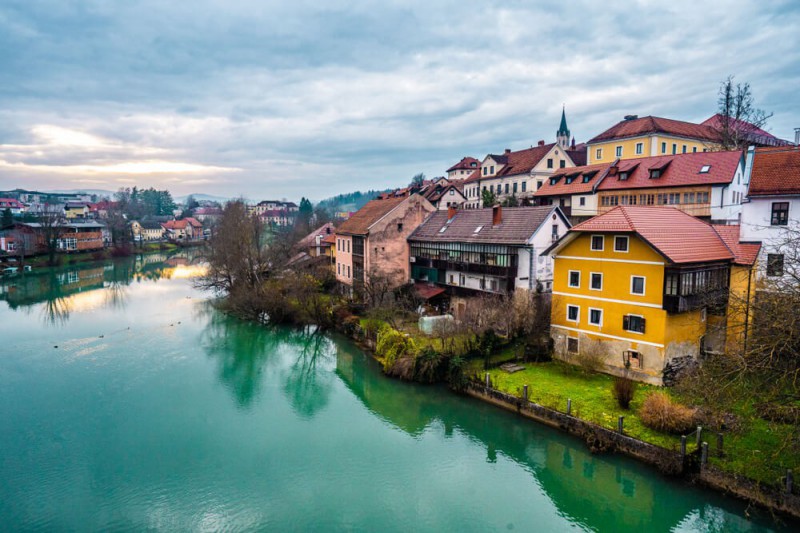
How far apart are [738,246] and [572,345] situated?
859cm

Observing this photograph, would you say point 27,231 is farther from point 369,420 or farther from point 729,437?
point 729,437

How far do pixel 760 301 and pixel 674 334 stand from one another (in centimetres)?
688

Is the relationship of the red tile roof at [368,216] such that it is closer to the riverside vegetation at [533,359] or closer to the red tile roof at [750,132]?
the riverside vegetation at [533,359]

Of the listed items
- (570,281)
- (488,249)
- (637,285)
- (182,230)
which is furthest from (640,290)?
(182,230)

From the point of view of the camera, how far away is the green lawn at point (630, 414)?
43.4 feet

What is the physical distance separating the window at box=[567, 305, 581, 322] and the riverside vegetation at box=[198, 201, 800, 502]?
1.34m

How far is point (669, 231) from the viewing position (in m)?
19.9

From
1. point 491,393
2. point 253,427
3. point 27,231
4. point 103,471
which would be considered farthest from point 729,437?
point 27,231

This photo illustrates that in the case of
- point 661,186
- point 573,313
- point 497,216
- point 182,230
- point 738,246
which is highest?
point 661,186

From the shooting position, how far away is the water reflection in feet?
133

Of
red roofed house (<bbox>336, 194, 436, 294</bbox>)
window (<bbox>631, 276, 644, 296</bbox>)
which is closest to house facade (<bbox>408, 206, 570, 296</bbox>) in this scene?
red roofed house (<bbox>336, 194, 436, 294</bbox>)

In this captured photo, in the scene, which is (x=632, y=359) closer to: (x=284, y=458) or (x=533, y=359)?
(x=533, y=359)

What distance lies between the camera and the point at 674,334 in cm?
1900

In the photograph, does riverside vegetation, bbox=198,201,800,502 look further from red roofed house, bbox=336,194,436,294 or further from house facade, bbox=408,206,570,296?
house facade, bbox=408,206,570,296
